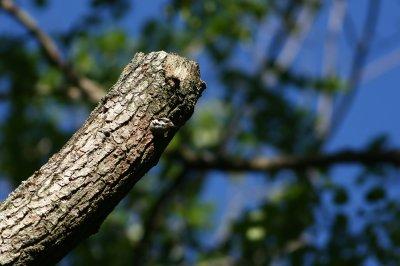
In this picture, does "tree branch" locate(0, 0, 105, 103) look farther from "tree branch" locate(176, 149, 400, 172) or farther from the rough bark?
the rough bark

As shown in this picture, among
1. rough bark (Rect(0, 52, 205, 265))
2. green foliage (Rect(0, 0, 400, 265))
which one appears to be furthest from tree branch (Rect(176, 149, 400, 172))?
rough bark (Rect(0, 52, 205, 265))

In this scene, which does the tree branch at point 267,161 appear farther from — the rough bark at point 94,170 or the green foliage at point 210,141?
the rough bark at point 94,170

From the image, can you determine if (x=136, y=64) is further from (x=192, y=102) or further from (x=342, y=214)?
(x=342, y=214)

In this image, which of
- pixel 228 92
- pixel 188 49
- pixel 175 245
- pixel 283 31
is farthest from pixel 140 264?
pixel 283 31

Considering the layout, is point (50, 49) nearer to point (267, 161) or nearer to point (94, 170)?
point (267, 161)

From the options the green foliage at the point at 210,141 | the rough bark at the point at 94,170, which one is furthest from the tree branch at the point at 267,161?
the rough bark at the point at 94,170

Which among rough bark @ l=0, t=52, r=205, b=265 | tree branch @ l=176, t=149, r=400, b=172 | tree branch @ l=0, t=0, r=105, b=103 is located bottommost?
rough bark @ l=0, t=52, r=205, b=265

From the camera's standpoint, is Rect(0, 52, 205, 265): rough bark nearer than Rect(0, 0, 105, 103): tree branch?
Yes
